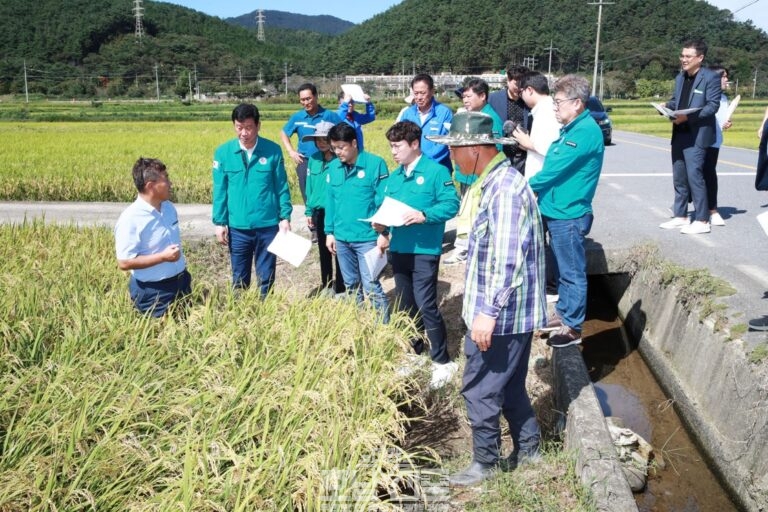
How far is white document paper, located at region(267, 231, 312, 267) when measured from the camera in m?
4.77

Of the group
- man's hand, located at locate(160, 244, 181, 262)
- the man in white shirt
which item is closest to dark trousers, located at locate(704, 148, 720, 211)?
the man in white shirt

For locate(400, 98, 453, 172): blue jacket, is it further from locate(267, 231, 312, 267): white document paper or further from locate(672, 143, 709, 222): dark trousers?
locate(672, 143, 709, 222): dark trousers

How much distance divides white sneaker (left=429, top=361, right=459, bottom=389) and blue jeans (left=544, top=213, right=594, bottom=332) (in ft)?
2.88

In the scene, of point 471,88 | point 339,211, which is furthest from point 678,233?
point 339,211

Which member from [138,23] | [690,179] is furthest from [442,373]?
[138,23]

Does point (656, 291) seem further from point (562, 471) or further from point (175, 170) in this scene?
point (175, 170)

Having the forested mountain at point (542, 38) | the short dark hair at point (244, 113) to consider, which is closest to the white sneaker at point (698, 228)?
the short dark hair at point (244, 113)

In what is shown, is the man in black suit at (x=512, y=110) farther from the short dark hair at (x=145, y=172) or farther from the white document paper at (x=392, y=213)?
the short dark hair at (x=145, y=172)

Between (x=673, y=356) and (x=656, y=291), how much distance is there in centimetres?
77

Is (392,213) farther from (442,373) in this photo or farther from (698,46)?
(698,46)

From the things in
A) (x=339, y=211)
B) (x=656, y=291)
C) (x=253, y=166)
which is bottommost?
(x=656, y=291)

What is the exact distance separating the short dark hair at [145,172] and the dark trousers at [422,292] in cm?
160

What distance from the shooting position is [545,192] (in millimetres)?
4312

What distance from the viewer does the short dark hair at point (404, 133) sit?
406cm
